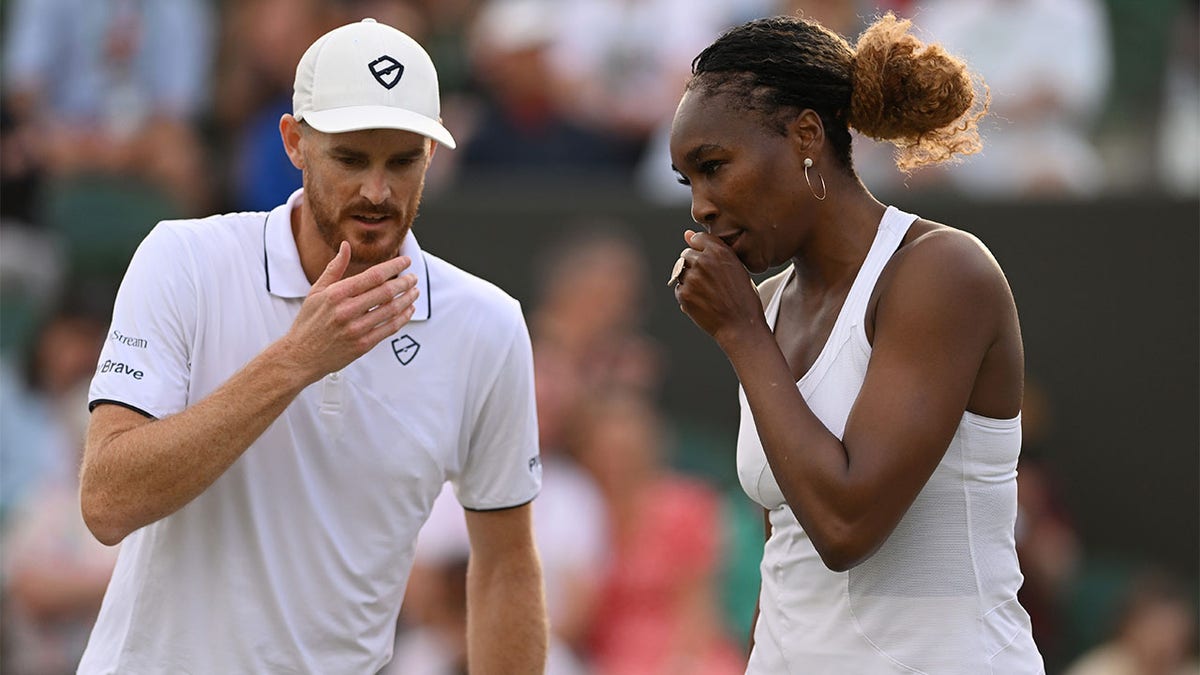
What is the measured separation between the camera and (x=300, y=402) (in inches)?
136

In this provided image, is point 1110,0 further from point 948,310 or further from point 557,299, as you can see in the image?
point 948,310

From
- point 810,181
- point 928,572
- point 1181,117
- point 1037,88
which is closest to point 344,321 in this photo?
point 810,181

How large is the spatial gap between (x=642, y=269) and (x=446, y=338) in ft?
12.5

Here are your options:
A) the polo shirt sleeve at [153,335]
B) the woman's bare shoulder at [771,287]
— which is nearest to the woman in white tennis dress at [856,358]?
the woman's bare shoulder at [771,287]

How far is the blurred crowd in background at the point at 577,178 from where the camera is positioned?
6.99 m

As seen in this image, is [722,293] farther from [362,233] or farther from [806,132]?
[362,233]

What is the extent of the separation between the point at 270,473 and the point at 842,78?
1.39m

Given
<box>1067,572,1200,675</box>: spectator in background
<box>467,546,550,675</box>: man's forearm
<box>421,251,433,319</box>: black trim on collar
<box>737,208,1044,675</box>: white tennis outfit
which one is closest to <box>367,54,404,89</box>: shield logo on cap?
<box>421,251,433,319</box>: black trim on collar

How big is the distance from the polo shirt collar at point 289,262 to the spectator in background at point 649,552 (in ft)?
11.8

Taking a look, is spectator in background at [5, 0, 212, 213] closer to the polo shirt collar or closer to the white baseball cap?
the polo shirt collar

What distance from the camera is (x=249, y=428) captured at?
3109mm

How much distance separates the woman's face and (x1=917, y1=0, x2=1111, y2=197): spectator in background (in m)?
4.55

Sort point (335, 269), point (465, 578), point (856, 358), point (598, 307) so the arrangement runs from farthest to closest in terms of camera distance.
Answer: point (598, 307) < point (465, 578) < point (335, 269) < point (856, 358)

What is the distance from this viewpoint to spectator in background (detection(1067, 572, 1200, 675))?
7094 millimetres
